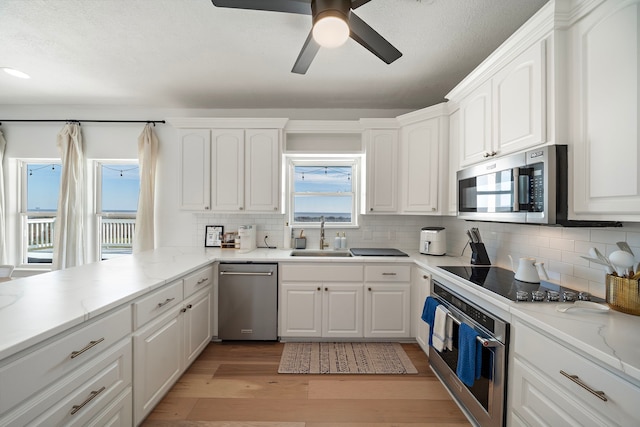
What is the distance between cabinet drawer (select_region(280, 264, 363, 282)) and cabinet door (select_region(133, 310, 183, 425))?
3.26 ft

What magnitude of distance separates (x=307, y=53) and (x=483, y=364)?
211cm

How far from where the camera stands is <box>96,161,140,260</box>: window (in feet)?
11.6

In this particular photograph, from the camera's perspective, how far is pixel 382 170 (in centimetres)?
299

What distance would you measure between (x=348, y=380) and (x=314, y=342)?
63 centimetres

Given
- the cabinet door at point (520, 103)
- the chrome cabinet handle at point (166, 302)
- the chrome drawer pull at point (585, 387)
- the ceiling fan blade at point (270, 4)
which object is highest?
the ceiling fan blade at point (270, 4)

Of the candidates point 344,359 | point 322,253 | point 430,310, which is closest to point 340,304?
point 344,359

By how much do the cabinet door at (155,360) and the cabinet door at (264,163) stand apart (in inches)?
58.5

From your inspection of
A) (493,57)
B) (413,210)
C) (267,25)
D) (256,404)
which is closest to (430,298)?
(413,210)

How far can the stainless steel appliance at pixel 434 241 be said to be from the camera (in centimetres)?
286

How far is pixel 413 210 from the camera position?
286cm

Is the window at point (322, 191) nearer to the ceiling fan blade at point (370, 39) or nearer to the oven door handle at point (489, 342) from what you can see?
the ceiling fan blade at point (370, 39)

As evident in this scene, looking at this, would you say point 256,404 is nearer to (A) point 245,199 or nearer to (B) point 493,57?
(A) point 245,199

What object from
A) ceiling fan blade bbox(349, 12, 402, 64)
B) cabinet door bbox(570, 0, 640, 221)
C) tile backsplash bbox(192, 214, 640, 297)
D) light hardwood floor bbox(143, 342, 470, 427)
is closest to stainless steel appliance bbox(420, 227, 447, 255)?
tile backsplash bbox(192, 214, 640, 297)

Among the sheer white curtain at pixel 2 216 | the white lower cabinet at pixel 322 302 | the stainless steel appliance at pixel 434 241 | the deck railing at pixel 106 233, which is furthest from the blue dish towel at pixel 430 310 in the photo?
the sheer white curtain at pixel 2 216
